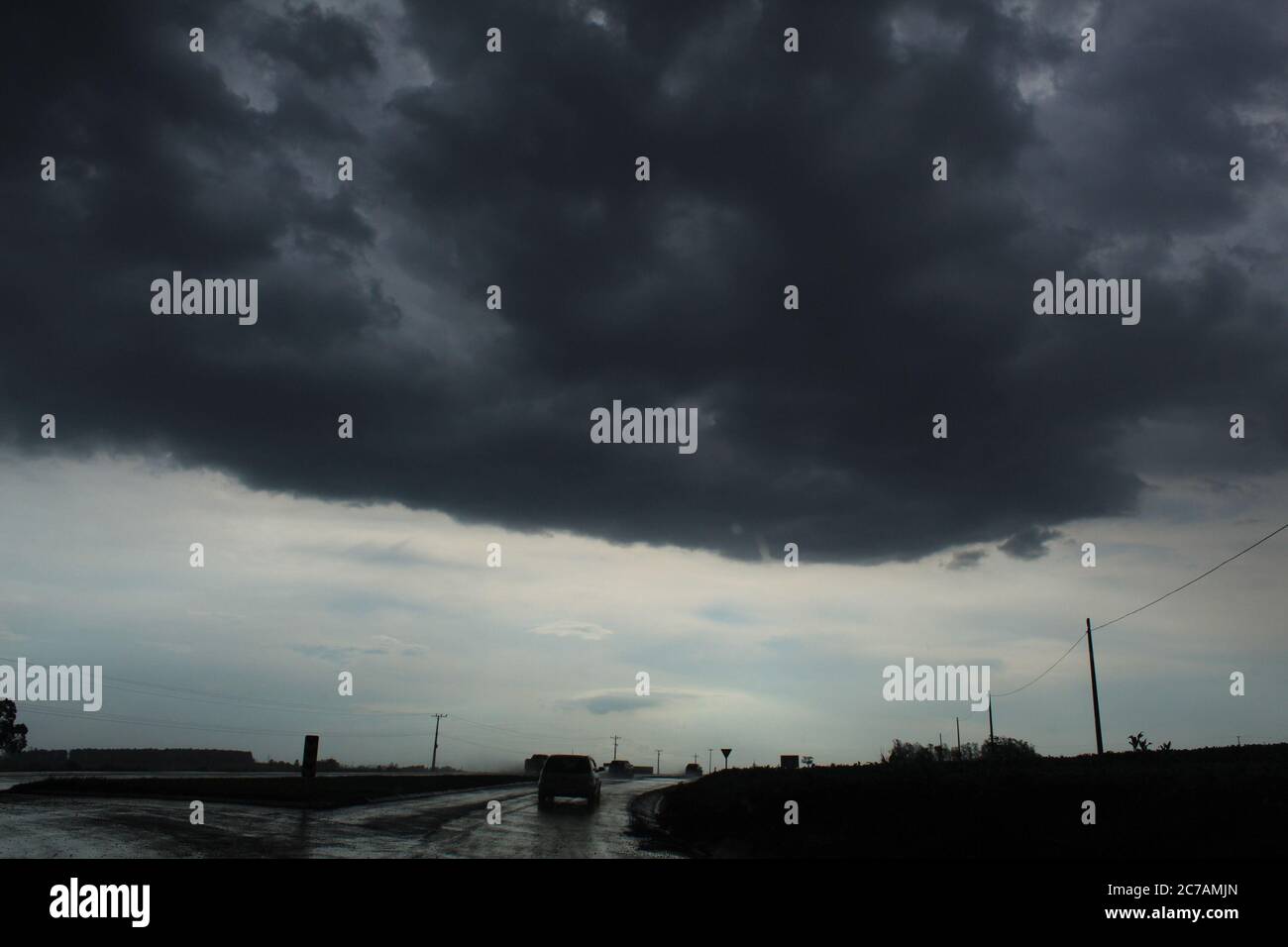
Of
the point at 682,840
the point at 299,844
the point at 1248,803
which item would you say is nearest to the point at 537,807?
the point at 682,840

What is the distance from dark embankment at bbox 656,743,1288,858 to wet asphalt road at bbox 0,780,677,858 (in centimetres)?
324

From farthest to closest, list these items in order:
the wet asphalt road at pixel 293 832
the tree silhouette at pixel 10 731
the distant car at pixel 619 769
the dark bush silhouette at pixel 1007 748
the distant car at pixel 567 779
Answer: the distant car at pixel 619 769 → the tree silhouette at pixel 10 731 → the dark bush silhouette at pixel 1007 748 → the distant car at pixel 567 779 → the wet asphalt road at pixel 293 832

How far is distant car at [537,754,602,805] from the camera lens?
3388cm

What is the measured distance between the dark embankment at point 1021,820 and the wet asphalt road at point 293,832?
3238 millimetres

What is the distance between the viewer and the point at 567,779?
112ft

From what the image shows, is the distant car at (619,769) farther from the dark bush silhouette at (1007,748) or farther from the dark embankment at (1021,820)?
the dark embankment at (1021,820)

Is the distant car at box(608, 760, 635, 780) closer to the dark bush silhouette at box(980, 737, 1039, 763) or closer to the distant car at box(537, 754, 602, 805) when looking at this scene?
the dark bush silhouette at box(980, 737, 1039, 763)

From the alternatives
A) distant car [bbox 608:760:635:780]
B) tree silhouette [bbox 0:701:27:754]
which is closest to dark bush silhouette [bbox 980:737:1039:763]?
distant car [bbox 608:760:635:780]

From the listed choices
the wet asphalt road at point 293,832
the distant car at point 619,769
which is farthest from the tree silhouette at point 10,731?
the wet asphalt road at point 293,832

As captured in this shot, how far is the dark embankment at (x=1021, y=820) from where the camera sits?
16312mm
